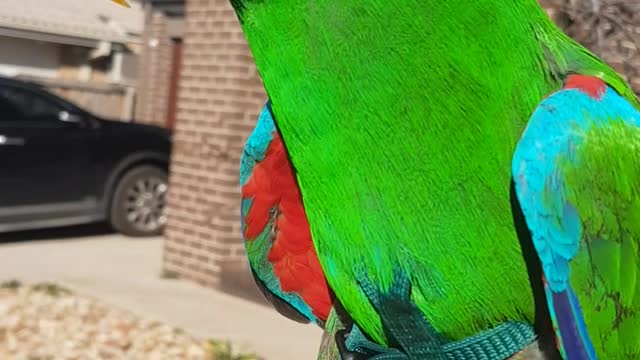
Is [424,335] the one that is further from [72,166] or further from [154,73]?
[154,73]

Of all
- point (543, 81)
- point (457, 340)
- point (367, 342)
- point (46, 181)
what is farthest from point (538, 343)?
point (46, 181)

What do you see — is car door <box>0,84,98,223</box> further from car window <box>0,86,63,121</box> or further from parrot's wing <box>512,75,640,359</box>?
parrot's wing <box>512,75,640,359</box>

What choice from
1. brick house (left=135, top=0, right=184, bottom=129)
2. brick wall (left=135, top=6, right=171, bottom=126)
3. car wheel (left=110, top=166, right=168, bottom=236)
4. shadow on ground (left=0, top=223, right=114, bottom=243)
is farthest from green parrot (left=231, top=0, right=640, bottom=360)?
brick wall (left=135, top=6, right=171, bottom=126)

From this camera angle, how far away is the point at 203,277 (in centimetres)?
650

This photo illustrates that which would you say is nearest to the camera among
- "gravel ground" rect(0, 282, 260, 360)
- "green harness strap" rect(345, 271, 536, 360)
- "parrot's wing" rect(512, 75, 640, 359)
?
"parrot's wing" rect(512, 75, 640, 359)

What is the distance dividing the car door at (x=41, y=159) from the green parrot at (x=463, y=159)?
7.44m

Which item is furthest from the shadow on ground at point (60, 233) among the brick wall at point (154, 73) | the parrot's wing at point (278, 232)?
the parrot's wing at point (278, 232)

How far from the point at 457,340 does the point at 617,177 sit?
32cm

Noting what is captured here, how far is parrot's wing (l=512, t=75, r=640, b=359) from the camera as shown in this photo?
1117 mm

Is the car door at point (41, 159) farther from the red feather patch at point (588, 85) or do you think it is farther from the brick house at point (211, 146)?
the red feather patch at point (588, 85)

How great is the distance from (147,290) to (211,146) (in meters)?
1.21

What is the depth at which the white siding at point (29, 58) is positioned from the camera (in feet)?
42.5

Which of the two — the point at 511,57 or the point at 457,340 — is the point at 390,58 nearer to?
the point at 511,57

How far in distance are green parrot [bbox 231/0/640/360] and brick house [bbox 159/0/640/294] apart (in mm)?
4838
